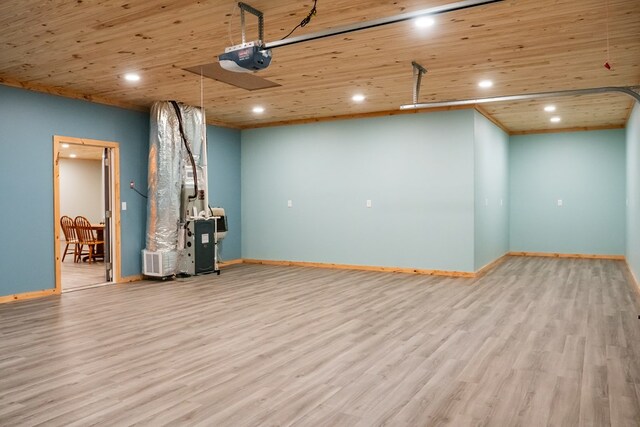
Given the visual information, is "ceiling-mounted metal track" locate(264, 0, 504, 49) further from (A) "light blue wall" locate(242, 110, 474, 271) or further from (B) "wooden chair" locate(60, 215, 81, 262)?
(B) "wooden chair" locate(60, 215, 81, 262)

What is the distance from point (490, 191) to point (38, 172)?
7.34 m

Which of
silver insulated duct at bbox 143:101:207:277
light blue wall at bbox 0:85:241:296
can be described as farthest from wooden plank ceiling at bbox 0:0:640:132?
silver insulated duct at bbox 143:101:207:277

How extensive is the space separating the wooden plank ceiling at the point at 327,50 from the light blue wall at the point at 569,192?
286cm

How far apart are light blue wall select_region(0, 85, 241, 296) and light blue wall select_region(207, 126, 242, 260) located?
5.50 feet

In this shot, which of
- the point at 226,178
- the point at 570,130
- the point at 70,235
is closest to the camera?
the point at 226,178

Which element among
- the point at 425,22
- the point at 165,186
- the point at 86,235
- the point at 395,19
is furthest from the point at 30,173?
the point at 395,19

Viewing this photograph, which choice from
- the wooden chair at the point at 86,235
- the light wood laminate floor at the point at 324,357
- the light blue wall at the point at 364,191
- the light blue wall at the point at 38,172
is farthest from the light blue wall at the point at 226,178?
the light wood laminate floor at the point at 324,357

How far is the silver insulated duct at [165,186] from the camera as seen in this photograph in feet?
24.6

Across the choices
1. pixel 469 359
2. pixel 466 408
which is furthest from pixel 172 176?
pixel 466 408

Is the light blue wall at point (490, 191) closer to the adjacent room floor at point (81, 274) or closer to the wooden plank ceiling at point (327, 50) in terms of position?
the wooden plank ceiling at point (327, 50)

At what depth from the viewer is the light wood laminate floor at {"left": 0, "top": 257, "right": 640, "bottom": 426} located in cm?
285

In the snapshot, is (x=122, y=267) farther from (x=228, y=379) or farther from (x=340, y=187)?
(x=228, y=379)

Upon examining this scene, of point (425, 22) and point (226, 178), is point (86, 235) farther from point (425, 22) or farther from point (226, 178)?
point (425, 22)

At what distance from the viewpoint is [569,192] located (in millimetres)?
10414
